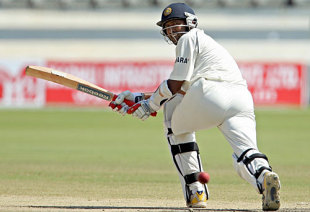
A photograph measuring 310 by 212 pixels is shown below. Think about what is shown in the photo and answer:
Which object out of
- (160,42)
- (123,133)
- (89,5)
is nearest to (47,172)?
(123,133)

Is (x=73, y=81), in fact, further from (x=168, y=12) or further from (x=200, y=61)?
(x=200, y=61)

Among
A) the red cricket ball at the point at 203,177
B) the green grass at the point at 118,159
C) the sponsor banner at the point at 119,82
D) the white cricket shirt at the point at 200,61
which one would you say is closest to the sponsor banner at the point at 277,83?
the sponsor banner at the point at 119,82

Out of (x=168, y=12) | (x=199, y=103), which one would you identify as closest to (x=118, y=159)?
(x=168, y=12)

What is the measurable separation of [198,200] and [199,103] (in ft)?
2.94

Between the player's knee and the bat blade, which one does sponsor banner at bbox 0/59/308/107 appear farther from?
the player's knee

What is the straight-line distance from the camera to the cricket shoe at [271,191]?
17.7 feet

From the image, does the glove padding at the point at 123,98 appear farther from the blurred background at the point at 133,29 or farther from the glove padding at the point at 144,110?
the blurred background at the point at 133,29

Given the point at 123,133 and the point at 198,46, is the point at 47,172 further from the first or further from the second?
the point at 123,133

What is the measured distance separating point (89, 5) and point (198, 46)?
33545mm

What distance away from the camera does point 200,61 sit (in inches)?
234

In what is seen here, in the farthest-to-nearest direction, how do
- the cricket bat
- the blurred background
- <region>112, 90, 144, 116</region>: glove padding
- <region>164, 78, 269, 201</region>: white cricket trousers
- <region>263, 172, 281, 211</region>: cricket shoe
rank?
the blurred background
the cricket bat
<region>112, 90, 144, 116</region>: glove padding
<region>164, 78, 269, 201</region>: white cricket trousers
<region>263, 172, 281, 211</region>: cricket shoe

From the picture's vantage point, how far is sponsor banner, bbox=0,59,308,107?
25938 millimetres

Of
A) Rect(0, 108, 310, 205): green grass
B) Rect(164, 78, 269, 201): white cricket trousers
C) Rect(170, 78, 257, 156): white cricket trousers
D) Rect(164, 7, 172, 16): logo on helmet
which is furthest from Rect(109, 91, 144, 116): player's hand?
Rect(0, 108, 310, 205): green grass

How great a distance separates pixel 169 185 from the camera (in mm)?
8031
